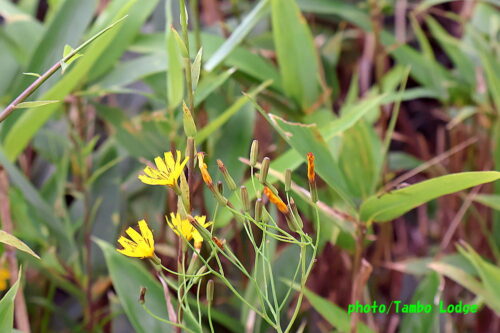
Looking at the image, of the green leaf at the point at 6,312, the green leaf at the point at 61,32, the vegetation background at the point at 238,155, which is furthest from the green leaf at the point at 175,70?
the green leaf at the point at 6,312

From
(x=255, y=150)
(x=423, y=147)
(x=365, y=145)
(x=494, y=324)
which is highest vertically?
(x=255, y=150)

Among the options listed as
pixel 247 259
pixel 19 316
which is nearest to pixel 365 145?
pixel 247 259

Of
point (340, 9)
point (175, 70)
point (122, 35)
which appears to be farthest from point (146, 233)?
point (340, 9)

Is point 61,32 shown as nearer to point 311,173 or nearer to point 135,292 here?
point 135,292

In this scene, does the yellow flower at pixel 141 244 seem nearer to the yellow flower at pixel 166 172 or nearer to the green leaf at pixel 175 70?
the yellow flower at pixel 166 172

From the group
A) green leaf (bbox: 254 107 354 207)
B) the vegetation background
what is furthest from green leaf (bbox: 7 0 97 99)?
green leaf (bbox: 254 107 354 207)

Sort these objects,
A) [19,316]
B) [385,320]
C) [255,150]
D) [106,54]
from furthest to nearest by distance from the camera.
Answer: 1. [385,320]
2. [106,54]
3. [19,316]
4. [255,150]

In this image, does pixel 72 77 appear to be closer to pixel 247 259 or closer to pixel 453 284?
pixel 247 259
